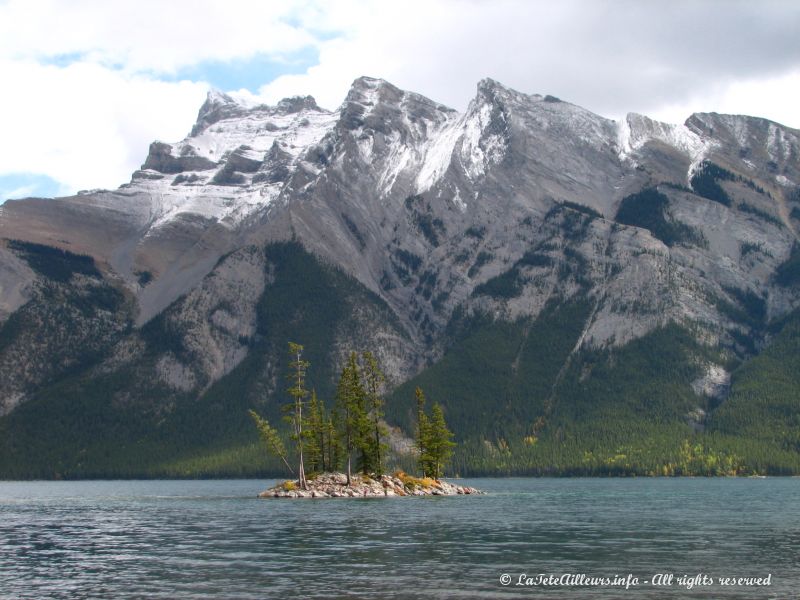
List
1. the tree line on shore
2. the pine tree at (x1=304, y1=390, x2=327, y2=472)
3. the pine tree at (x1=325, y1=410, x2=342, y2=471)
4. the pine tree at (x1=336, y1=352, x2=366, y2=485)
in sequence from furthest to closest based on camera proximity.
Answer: the pine tree at (x1=325, y1=410, x2=342, y2=471) → the pine tree at (x1=304, y1=390, x2=327, y2=472) → the pine tree at (x1=336, y1=352, x2=366, y2=485) → the tree line on shore

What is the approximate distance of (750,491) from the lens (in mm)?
180375

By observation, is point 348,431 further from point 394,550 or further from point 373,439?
point 394,550

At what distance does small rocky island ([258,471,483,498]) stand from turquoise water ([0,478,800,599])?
2521 centimetres

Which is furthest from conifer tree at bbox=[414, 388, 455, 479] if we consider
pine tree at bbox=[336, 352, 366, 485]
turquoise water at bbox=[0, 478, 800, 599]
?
turquoise water at bbox=[0, 478, 800, 599]

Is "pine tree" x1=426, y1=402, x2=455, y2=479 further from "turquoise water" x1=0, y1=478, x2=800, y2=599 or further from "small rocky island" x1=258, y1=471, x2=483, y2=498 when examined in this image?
"turquoise water" x1=0, y1=478, x2=800, y2=599

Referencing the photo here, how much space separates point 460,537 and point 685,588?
3099 centimetres

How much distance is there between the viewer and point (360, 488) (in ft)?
525

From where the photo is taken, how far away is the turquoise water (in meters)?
62.2

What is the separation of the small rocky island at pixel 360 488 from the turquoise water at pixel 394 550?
25.2m

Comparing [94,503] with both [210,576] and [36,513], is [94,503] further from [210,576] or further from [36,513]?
[210,576]

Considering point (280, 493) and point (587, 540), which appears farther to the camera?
point (280, 493)

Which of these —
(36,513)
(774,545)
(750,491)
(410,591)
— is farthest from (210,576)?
(750,491)

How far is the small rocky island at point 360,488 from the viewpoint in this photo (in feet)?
522

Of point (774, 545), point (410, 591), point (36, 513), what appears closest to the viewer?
point (410, 591)
